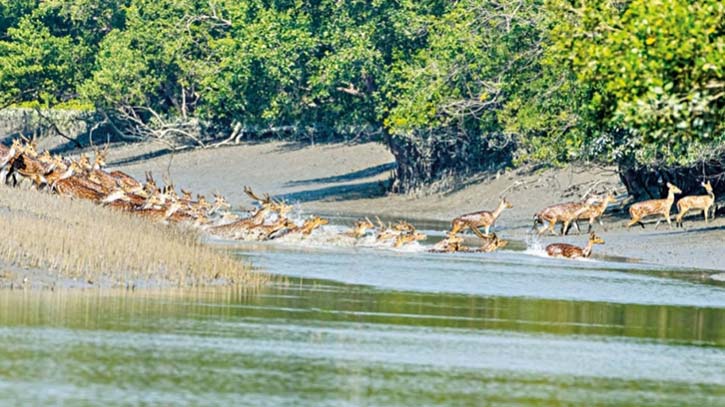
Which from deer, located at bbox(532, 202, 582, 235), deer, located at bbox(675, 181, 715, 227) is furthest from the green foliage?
deer, located at bbox(532, 202, 582, 235)

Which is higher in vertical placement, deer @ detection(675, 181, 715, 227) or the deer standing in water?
deer @ detection(675, 181, 715, 227)

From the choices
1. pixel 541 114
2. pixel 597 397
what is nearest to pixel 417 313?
pixel 597 397

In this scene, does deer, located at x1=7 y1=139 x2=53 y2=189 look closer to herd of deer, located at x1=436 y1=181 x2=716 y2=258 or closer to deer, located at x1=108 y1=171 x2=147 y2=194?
deer, located at x1=108 y1=171 x2=147 y2=194

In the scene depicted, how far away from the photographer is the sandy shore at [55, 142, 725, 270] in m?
38.6

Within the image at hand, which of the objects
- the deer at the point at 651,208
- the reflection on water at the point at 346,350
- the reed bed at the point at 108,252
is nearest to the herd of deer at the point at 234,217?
the deer at the point at 651,208

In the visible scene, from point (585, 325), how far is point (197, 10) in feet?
150

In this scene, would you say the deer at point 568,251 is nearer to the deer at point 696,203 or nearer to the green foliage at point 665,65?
the deer at point 696,203

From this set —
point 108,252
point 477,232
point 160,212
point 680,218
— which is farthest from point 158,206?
point 108,252

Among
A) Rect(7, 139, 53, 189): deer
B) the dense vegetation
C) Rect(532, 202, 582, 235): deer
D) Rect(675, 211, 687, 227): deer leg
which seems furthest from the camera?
Rect(532, 202, 582, 235): deer

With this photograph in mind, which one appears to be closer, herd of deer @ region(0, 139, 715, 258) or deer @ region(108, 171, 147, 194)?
herd of deer @ region(0, 139, 715, 258)

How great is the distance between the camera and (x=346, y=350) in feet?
63.8

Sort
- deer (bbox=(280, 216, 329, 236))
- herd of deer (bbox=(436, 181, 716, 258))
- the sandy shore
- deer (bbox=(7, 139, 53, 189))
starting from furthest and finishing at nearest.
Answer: herd of deer (bbox=(436, 181, 716, 258))
the sandy shore
deer (bbox=(280, 216, 329, 236))
deer (bbox=(7, 139, 53, 189))

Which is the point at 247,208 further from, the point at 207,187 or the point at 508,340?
the point at 508,340

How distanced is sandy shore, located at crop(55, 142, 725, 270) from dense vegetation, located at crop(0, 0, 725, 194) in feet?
3.85
